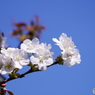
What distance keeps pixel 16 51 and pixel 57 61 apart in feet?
0.51

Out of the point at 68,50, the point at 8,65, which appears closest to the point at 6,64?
the point at 8,65

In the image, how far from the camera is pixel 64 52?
635 mm

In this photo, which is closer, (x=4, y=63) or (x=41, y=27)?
(x=4, y=63)

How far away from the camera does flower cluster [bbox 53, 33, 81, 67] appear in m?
0.63

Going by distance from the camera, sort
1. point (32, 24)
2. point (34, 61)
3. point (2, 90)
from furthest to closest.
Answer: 1. point (32, 24)
2. point (2, 90)
3. point (34, 61)

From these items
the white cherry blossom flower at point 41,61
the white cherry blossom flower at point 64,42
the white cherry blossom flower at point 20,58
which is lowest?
the white cherry blossom flower at point 41,61

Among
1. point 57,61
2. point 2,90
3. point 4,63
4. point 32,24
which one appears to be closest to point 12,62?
point 4,63

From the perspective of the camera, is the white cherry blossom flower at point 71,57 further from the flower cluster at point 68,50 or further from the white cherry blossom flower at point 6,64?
the white cherry blossom flower at point 6,64

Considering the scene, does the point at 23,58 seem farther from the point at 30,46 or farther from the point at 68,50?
the point at 68,50

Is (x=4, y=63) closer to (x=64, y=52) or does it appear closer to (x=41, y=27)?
(x=64, y=52)

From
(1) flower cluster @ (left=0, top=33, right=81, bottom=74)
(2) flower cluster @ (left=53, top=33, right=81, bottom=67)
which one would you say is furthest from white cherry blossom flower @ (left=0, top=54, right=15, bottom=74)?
(2) flower cluster @ (left=53, top=33, right=81, bottom=67)

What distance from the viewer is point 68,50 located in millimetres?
629

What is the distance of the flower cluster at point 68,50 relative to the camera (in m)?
0.63

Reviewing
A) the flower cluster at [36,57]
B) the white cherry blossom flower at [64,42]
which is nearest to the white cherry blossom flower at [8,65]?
Answer: the flower cluster at [36,57]
